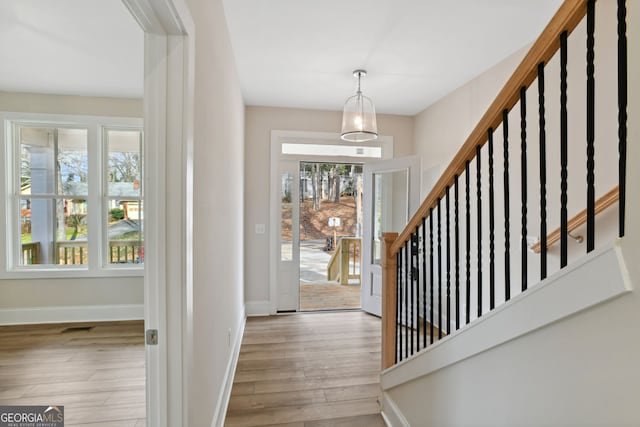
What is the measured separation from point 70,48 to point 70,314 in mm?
2753

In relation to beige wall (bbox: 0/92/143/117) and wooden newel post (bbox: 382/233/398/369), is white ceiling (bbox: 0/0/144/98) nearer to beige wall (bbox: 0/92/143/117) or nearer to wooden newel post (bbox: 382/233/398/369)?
beige wall (bbox: 0/92/143/117)

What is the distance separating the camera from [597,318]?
0.70 metres

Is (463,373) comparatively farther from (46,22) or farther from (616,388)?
(46,22)

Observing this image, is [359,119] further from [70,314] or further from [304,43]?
[70,314]

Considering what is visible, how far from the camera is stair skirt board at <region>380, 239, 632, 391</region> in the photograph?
2.17 feet

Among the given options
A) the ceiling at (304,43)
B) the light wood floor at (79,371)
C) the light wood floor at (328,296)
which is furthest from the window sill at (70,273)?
the light wood floor at (328,296)

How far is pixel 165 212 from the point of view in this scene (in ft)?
3.39

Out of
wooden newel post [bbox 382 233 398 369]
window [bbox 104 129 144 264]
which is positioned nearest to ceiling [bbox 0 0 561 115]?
window [bbox 104 129 144 264]

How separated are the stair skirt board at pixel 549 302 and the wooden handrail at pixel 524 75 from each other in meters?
0.57

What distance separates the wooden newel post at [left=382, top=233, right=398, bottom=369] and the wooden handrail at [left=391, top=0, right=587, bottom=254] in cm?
61

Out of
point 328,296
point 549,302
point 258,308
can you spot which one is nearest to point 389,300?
point 549,302

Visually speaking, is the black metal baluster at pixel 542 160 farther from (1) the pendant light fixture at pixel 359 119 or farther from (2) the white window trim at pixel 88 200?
(2) the white window trim at pixel 88 200

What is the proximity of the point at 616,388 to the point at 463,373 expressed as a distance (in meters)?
0.63

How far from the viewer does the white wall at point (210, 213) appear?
1.28m
